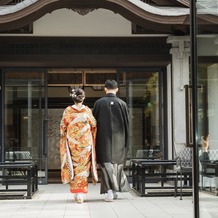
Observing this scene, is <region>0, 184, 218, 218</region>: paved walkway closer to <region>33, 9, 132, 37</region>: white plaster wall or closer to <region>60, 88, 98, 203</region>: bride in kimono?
<region>60, 88, 98, 203</region>: bride in kimono

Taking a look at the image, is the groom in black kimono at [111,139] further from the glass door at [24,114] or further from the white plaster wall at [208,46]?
the white plaster wall at [208,46]

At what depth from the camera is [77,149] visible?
26.0 feet

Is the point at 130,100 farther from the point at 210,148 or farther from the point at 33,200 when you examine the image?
the point at 210,148

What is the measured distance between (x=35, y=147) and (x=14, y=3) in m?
3.13

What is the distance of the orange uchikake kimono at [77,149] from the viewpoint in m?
7.85

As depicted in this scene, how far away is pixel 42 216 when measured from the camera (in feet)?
21.1

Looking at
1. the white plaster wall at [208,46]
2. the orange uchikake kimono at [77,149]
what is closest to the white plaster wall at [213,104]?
the white plaster wall at [208,46]

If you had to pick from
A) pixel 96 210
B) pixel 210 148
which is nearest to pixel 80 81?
pixel 96 210

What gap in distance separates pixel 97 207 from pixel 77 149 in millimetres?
1031

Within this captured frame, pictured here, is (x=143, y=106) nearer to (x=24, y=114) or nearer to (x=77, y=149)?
(x=24, y=114)

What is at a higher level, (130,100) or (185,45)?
(185,45)

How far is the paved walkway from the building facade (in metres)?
2.84

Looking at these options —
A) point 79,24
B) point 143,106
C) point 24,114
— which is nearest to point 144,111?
point 143,106

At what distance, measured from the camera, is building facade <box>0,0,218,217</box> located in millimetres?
10953
